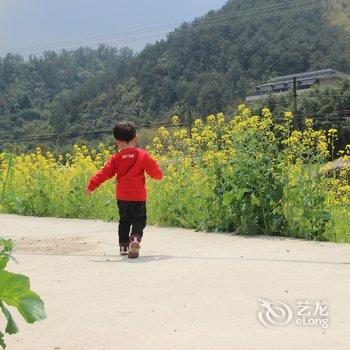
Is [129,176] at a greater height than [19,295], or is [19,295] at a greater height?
[129,176]

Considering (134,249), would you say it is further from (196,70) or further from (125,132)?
(196,70)

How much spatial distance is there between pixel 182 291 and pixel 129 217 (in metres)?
1.89

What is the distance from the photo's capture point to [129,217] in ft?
18.9

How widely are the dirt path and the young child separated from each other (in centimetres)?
31

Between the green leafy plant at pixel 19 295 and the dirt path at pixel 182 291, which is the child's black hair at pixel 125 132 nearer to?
the dirt path at pixel 182 291

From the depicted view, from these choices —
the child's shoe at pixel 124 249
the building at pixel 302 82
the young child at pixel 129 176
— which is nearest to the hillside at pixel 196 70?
the building at pixel 302 82

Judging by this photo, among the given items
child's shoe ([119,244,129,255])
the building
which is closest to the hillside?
the building

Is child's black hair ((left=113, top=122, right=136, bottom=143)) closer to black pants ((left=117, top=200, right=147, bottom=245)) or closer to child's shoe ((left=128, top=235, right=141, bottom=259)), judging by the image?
black pants ((left=117, top=200, right=147, bottom=245))

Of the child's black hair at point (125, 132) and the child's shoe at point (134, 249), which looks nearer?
the child's shoe at point (134, 249)

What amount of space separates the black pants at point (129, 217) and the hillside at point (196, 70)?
67.4 metres

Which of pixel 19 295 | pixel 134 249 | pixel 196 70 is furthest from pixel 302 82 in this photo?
pixel 19 295

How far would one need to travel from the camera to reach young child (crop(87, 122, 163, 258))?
576 cm

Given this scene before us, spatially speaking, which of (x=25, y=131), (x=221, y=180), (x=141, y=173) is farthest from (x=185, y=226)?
(x=25, y=131)

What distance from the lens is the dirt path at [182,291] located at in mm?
2975
